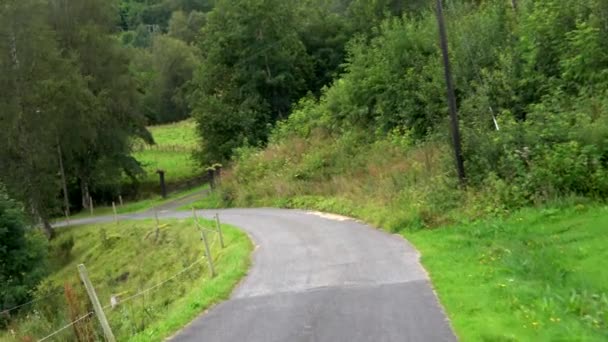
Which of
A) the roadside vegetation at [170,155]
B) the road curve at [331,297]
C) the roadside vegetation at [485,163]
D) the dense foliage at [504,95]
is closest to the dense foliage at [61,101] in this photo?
the roadside vegetation at [170,155]

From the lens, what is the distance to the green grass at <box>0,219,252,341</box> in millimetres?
14812

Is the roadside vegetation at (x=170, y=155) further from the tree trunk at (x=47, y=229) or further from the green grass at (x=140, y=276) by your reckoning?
A: the green grass at (x=140, y=276)

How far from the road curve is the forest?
2.55m

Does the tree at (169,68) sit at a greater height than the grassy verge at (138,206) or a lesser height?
greater

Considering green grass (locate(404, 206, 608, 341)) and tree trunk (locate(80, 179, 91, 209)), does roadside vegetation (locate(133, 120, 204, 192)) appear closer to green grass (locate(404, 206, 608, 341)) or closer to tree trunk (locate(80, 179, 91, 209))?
tree trunk (locate(80, 179, 91, 209))

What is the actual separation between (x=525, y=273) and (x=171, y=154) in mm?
57344

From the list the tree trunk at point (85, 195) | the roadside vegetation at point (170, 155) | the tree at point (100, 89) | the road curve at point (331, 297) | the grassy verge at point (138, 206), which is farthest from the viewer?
the roadside vegetation at point (170, 155)

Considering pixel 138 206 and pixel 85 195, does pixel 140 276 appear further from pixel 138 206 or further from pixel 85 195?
pixel 85 195

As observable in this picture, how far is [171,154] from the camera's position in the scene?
6725 centimetres

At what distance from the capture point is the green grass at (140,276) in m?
14.8

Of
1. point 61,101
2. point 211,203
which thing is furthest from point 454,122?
point 61,101

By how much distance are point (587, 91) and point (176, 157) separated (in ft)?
156

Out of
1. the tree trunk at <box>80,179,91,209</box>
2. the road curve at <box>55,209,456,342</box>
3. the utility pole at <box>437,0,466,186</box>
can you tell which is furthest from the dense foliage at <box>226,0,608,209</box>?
the tree trunk at <box>80,179,91,209</box>

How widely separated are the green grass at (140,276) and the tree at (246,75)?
42.2 ft
